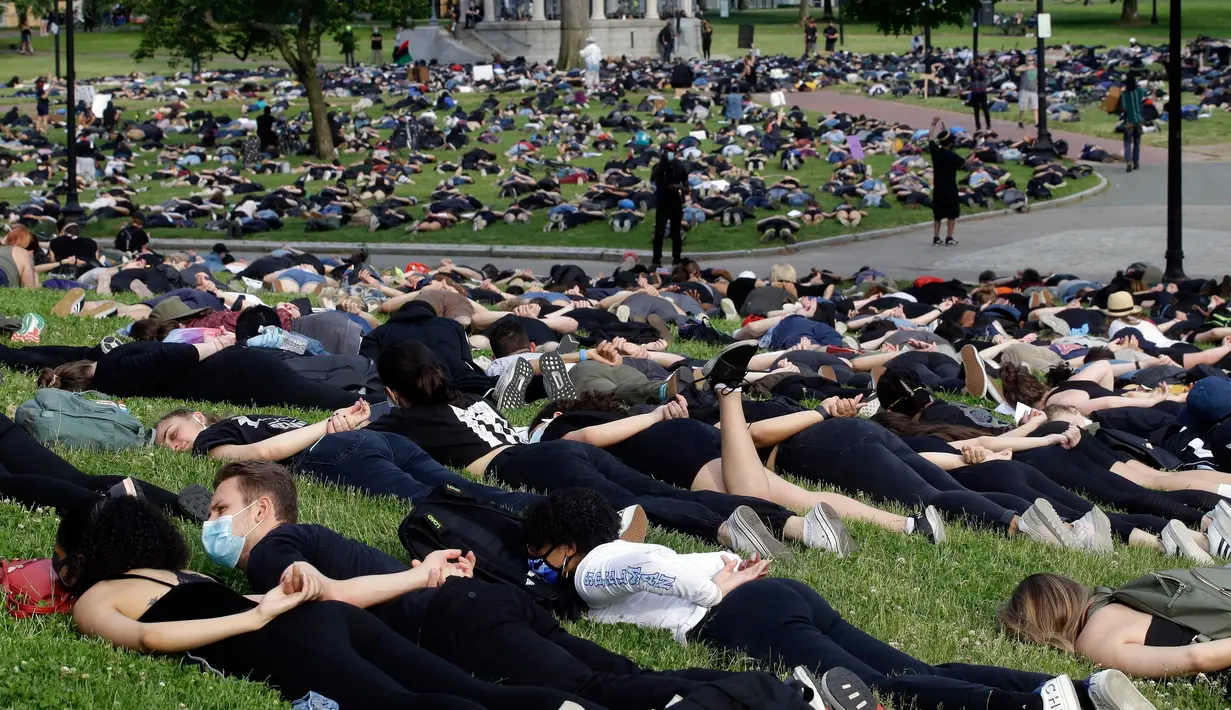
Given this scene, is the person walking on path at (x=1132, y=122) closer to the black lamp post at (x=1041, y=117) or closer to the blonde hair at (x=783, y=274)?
the black lamp post at (x=1041, y=117)

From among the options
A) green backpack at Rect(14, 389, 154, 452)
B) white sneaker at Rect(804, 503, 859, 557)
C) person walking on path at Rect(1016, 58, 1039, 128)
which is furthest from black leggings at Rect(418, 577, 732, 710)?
person walking on path at Rect(1016, 58, 1039, 128)

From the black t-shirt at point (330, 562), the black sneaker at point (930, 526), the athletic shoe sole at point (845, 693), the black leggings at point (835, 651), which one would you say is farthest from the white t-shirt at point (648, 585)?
the black sneaker at point (930, 526)

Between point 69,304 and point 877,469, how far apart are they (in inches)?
338

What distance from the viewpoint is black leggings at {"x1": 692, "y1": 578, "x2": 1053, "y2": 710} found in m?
5.08

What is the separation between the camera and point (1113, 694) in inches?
192

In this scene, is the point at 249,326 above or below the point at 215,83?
below

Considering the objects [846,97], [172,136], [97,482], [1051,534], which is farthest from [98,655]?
[846,97]

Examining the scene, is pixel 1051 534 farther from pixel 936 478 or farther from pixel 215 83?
pixel 215 83

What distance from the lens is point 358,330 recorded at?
39.5 feet

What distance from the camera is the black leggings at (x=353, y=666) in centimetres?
470

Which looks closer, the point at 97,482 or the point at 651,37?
the point at 97,482

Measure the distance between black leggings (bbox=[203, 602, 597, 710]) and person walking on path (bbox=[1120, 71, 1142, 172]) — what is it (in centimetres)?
2695

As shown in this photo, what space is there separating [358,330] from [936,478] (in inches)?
222

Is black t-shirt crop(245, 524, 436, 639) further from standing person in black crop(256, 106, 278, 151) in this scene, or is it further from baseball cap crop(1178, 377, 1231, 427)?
standing person in black crop(256, 106, 278, 151)
